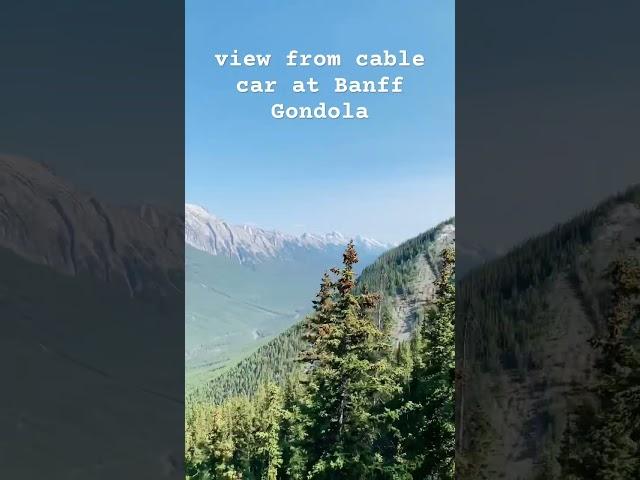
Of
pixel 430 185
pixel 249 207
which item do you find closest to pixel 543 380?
pixel 430 185

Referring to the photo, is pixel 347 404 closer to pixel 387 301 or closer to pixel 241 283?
A: pixel 387 301

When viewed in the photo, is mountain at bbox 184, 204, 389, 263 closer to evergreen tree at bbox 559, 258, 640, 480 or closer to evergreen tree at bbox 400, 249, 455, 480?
evergreen tree at bbox 400, 249, 455, 480

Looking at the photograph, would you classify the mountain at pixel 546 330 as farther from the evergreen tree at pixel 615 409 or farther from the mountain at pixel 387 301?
the mountain at pixel 387 301
